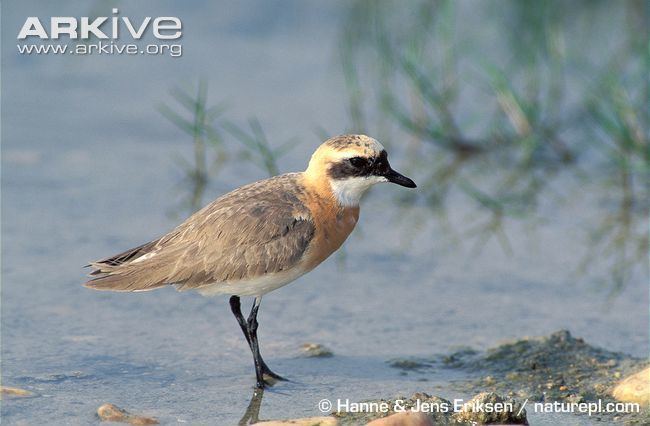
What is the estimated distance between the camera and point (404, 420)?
16.1ft

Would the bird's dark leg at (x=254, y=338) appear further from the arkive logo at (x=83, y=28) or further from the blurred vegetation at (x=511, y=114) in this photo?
the arkive logo at (x=83, y=28)

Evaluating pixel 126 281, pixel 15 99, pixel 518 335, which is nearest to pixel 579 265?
pixel 518 335

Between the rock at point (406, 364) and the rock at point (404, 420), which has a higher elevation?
the rock at point (406, 364)

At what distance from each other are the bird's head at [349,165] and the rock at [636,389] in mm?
1628

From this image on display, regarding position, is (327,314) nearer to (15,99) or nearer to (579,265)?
(579,265)

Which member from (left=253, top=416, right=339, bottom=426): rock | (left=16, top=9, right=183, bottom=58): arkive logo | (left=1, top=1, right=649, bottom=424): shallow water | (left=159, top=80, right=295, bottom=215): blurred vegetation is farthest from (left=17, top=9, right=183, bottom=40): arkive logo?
(left=253, top=416, right=339, bottom=426): rock

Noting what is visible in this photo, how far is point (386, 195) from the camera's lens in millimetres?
8984

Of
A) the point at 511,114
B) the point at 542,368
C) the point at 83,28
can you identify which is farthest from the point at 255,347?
the point at 83,28

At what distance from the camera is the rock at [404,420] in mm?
4898

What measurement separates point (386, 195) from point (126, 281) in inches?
138

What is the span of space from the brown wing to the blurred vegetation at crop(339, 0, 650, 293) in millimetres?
2494

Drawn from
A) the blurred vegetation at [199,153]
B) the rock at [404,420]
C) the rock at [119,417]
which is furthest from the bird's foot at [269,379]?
the blurred vegetation at [199,153]

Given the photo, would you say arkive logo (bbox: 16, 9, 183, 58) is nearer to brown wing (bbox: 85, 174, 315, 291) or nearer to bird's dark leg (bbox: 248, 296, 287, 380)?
brown wing (bbox: 85, 174, 315, 291)

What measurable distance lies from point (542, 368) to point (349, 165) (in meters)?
1.51
